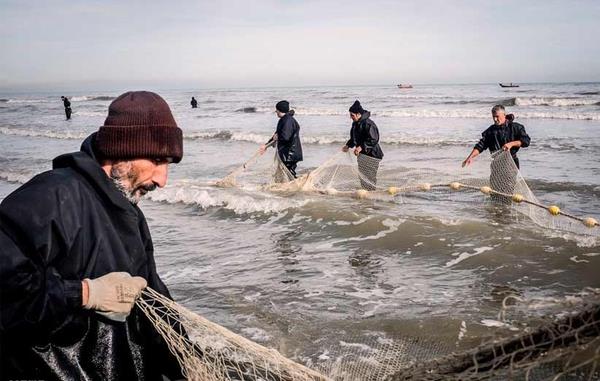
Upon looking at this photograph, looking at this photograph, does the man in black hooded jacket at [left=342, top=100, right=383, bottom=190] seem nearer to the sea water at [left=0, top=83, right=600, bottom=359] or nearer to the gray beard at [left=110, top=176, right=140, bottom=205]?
the sea water at [left=0, top=83, right=600, bottom=359]

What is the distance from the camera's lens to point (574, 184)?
38.4 ft

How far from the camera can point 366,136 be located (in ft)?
33.3

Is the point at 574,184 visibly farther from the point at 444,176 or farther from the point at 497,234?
the point at 497,234

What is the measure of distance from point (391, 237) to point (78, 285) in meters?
6.36

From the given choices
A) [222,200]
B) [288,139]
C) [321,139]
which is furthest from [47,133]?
[288,139]

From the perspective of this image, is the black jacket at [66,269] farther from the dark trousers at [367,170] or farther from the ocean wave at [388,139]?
the ocean wave at [388,139]

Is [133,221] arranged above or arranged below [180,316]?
above

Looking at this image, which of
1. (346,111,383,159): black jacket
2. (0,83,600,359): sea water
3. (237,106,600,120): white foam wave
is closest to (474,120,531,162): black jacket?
(0,83,600,359): sea water

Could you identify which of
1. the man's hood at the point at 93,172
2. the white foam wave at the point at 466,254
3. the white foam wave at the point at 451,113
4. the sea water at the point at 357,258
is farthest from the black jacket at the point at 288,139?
the white foam wave at the point at 451,113

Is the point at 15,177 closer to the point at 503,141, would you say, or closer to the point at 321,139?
the point at 321,139

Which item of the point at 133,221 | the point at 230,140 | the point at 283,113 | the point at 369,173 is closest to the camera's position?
the point at 133,221

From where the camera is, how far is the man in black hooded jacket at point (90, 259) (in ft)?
5.07

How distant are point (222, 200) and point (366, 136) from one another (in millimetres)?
3206

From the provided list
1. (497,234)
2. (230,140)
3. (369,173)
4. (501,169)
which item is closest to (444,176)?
(369,173)
